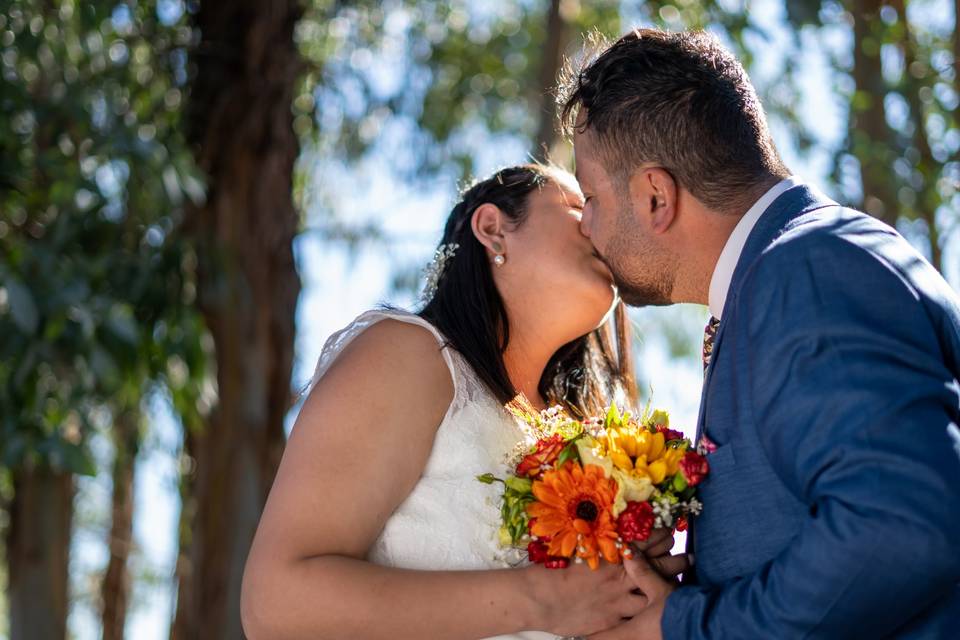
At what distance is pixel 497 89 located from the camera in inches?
354

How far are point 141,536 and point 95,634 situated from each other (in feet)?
5.08

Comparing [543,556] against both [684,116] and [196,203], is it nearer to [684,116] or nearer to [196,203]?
[684,116]

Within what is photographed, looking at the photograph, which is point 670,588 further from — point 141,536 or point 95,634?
point 95,634

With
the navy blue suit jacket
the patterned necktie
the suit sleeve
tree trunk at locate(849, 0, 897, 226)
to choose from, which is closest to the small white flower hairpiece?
the patterned necktie

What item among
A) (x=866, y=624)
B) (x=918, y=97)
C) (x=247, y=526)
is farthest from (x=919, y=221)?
(x=866, y=624)

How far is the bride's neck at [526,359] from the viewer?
10.2 feet

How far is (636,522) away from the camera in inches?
90.9

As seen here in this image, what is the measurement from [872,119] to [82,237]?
12.0 feet

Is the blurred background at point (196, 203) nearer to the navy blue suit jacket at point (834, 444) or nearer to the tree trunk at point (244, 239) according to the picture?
the tree trunk at point (244, 239)

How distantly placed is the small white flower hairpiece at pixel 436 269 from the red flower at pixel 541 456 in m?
0.80

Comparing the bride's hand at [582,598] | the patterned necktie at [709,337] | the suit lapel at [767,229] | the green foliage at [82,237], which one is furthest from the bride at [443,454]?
the green foliage at [82,237]

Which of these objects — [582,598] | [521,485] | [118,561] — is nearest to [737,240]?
[521,485]

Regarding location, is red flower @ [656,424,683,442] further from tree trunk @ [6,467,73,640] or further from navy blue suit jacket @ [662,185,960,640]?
tree trunk @ [6,467,73,640]

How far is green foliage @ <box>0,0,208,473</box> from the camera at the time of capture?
4.66 m
